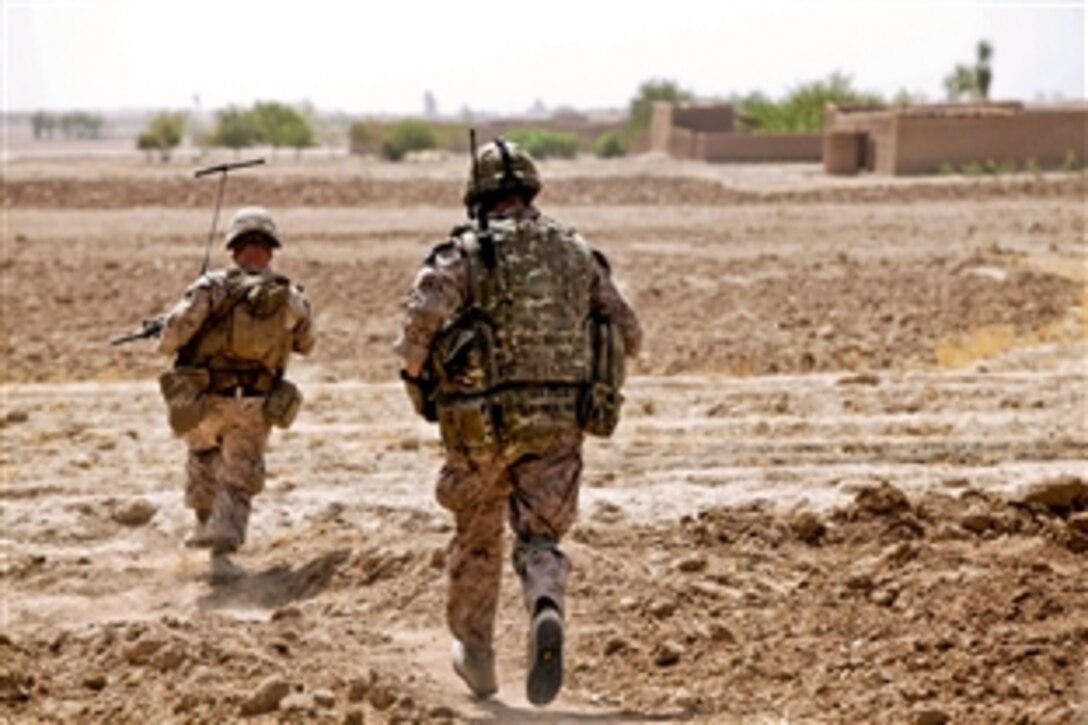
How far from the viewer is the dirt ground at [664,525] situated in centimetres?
646

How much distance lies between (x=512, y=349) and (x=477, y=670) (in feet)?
3.55

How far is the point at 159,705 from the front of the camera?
21.3 ft

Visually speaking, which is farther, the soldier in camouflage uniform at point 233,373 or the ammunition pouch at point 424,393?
the soldier in camouflage uniform at point 233,373

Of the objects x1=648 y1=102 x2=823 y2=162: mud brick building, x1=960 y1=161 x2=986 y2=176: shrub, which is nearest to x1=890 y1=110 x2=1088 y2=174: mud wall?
x1=960 y1=161 x2=986 y2=176: shrub

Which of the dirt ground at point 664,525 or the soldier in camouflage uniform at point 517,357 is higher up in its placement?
the soldier in camouflage uniform at point 517,357

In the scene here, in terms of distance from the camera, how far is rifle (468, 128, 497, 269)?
617cm

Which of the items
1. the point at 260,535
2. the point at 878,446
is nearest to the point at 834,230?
the point at 878,446

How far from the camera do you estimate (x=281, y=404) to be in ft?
28.1

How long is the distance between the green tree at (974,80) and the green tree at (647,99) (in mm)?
11110

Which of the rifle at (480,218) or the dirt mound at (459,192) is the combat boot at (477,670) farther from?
the dirt mound at (459,192)

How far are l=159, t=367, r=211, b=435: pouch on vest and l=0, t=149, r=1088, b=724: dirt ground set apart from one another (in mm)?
762

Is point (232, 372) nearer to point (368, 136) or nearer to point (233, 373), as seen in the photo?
point (233, 373)

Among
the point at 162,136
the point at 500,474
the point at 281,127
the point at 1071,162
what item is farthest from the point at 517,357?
the point at 281,127

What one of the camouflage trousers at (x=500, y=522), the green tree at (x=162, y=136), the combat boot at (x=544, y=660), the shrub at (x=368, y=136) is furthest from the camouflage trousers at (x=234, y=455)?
the green tree at (x=162, y=136)
